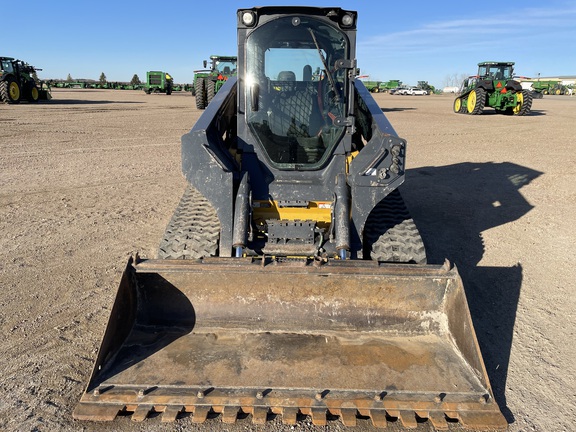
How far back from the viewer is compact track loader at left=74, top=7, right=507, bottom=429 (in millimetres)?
2668

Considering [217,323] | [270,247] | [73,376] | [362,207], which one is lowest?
[73,376]

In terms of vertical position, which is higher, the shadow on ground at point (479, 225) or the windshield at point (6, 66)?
the windshield at point (6, 66)

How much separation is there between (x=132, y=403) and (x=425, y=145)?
12.1m

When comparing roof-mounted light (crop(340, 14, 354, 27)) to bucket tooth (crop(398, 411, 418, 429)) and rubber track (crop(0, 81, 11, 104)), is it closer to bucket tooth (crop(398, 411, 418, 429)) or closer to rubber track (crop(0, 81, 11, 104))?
bucket tooth (crop(398, 411, 418, 429))

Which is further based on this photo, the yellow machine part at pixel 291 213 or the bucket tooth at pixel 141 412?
the yellow machine part at pixel 291 213

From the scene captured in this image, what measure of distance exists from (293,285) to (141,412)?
129 cm

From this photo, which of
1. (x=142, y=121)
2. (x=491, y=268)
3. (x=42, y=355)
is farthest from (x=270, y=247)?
(x=142, y=121)

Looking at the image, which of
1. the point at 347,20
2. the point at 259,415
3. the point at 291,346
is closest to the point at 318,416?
the point at 259,415

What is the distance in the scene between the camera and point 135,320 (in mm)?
3270

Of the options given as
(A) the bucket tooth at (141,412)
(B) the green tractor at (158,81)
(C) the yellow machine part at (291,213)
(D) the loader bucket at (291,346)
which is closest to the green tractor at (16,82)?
(B) the green tractor at (158,81)

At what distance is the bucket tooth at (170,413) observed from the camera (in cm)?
256

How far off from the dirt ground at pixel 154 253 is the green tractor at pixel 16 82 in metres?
13.2

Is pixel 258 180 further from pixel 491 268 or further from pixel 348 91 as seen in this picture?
pixel 491 268

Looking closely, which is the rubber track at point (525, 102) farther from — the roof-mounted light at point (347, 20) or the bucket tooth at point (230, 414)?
the bucket tooth at point (230, 414)
